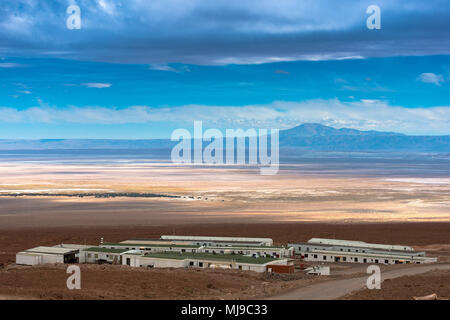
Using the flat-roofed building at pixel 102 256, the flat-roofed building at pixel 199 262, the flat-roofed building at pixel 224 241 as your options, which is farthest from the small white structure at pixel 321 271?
the flat-roofed building at pixel 102 256

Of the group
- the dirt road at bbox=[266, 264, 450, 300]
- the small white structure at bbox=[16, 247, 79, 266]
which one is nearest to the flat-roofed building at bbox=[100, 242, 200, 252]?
the small white structure at bbox=[16, 247, 79, 266]

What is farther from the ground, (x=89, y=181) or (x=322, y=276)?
(x=89, y=181)

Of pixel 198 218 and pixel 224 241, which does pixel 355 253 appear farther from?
pixel 198 218

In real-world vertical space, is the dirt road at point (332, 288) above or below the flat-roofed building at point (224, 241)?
below

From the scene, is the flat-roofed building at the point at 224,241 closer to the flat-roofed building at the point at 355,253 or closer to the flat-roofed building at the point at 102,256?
the flat-roofed building at the point at 355,253

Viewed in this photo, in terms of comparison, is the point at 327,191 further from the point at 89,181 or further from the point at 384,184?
the point at 89,181

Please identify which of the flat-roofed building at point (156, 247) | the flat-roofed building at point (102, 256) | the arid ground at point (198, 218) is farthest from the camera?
the flat-roofed building at point (156, 247)
